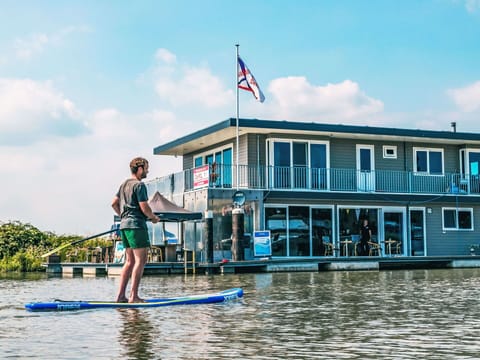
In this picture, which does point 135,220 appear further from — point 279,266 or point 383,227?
point 383,227

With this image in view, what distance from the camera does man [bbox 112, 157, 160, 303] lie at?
32.9 ft

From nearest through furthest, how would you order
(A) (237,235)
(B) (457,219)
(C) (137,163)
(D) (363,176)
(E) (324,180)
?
(C) (137,163) < (A) (237,235) < (E) (324,180) < (D) (363,176) < (B) (457,219)

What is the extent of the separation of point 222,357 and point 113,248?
841 inches

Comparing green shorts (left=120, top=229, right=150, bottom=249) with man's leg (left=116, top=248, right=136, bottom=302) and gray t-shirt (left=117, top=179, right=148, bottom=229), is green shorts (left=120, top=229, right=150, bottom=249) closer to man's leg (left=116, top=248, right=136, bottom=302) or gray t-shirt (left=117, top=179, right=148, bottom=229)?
gray t-shirt (left=117, top=179, right=148, bottom=229)

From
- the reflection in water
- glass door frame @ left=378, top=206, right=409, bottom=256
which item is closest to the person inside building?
glass door frame @ left=378, top=206, right=409, bottom=256

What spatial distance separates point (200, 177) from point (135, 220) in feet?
52.6

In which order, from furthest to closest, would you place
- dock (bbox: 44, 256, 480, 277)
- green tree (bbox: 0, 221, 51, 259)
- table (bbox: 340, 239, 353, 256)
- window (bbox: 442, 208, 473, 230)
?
green tree (bbox: 0, 221, 51, 259) → window (bbox: 442, 208, 473, 230) → table (bbox: 340, 239, 353, 256) → dock (bbox: 44, 256, 480, 277)

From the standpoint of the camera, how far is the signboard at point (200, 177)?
25647 mm

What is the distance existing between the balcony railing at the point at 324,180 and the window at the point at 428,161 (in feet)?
1.04

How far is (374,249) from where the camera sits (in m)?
28.9

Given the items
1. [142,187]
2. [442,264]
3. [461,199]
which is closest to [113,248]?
[442,264]

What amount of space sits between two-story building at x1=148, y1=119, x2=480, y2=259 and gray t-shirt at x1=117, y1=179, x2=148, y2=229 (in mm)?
14535

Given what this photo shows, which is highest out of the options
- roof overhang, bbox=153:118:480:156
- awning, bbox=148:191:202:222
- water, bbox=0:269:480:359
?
roof overhang, bbox=153:118:480:156

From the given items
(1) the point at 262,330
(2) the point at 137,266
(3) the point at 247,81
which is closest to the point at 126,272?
(2) the point at 137,266
